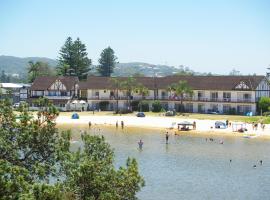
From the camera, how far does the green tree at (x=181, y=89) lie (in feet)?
302

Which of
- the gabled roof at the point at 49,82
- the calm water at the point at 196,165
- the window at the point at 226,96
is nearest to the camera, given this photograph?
the calm water at the point at 196,165

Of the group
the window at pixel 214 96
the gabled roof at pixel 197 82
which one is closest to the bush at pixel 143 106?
the gabled roof at pixel 197 82

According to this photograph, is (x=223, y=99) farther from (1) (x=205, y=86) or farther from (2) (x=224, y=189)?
(2) (x=224, y=189)

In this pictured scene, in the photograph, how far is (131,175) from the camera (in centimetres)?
2039

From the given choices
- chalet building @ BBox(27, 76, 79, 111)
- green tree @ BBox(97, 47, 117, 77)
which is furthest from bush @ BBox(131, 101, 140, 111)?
green tree @ BBox(97, 47, 117, 77)

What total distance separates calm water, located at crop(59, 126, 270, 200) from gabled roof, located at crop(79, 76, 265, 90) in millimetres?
23621

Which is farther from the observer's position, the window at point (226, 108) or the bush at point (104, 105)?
the bush at point (104, 105)

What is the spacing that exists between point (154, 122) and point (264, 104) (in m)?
19.5

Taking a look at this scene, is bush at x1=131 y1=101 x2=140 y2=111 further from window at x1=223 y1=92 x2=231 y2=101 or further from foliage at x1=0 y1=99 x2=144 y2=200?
foliage at x1=0 y1=99 x2=144 y2=200

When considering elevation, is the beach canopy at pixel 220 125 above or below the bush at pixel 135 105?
below

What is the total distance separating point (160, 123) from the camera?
81250mm

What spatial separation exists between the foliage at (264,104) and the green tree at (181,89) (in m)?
12.6

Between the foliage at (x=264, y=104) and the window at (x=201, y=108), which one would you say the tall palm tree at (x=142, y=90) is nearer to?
the window at (x=201, y=108)

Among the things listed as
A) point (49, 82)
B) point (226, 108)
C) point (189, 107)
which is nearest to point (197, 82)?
point (189, 107)
